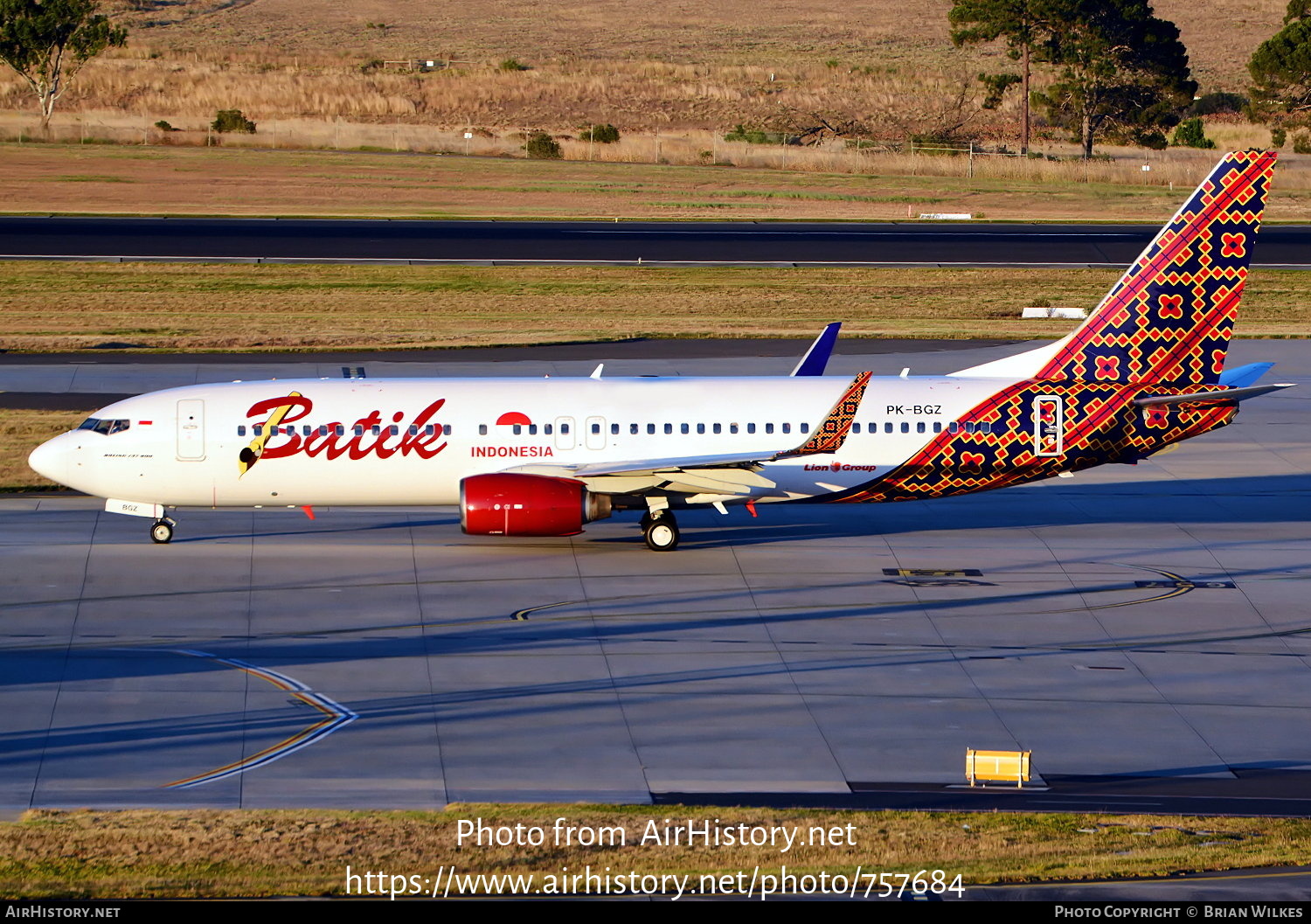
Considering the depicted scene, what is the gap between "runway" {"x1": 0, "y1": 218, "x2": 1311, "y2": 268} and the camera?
73562mm

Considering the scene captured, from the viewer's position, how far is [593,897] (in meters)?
17.5

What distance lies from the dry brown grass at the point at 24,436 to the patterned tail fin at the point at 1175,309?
24.8 m

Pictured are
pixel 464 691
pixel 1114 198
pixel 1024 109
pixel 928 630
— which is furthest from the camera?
pixel 1024 109

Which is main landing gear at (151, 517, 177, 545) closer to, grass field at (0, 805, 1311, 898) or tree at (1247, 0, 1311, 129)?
grass field at (0, 805, 1311, 898)

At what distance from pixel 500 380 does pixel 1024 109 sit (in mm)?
83812

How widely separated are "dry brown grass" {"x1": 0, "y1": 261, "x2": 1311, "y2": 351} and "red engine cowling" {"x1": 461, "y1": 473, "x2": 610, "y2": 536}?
24922 mm

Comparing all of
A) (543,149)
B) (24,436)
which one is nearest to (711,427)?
(24,436)

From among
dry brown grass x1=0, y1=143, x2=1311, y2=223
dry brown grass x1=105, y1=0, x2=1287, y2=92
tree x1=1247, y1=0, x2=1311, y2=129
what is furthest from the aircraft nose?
dry brown grass x1=105, y1=0, x2=1287, y2=92

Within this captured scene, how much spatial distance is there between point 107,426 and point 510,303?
32.3m

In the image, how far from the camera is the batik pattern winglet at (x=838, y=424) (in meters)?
32.8

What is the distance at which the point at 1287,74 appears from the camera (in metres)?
112
